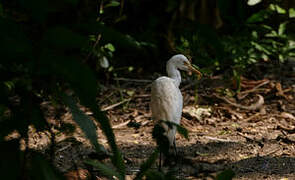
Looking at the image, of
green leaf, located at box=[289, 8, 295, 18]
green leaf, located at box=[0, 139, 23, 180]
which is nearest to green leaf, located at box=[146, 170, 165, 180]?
green leaf, located at box=[0, 139, 23, 180]

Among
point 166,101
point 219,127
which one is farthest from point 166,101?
point 219,127

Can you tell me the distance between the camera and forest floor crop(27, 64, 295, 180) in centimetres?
328

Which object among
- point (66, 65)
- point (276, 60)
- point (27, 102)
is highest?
point (66, 65)

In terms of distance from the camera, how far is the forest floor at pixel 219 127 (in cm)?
328

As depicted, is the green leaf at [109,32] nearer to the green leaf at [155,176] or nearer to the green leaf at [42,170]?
the green leaf at [42,170]

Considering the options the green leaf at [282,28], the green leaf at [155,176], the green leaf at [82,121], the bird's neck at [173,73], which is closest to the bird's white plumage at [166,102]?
the bird's neck at [173,73]

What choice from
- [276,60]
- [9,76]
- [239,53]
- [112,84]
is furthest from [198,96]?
[9,76]

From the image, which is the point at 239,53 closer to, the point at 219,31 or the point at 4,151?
the point at 219,31

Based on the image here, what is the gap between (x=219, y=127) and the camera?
4391mm

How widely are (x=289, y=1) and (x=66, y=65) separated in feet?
18.8

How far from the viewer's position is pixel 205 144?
3861mm

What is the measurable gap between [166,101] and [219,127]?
4.36 ft

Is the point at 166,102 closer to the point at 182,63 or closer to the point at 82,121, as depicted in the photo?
the point at 182,63

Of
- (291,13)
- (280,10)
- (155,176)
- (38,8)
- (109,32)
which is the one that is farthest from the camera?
(291,13)
